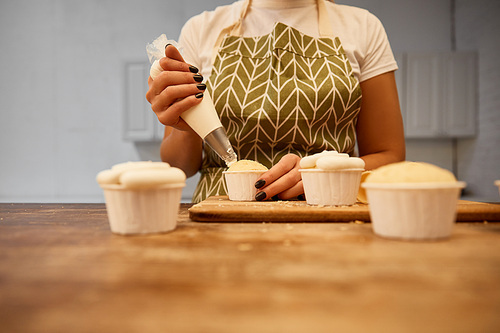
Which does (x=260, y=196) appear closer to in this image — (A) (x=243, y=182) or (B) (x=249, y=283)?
(A) (x=243, y=182)

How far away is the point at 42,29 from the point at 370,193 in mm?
5170

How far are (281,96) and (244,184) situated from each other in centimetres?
51

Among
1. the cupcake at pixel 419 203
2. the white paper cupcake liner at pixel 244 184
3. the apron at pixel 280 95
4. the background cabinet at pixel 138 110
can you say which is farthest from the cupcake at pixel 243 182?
the background cabinet at pixel 138 110

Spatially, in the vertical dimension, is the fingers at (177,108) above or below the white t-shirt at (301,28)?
below

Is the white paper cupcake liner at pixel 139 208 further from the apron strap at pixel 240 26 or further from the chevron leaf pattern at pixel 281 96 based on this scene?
the apron strap at pixel 240 26

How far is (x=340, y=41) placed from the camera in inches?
62.4

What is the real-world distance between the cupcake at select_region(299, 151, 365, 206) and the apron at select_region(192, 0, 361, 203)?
1.87 feet

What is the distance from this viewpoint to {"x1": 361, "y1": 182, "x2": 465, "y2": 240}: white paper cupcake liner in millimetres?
567

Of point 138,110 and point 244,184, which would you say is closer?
point 244,184

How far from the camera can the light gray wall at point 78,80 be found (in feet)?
13.7

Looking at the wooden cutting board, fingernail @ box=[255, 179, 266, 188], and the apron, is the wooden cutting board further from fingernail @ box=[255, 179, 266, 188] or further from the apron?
the apron

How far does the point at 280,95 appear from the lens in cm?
144

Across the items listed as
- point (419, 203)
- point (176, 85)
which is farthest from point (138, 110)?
point (419, 203)

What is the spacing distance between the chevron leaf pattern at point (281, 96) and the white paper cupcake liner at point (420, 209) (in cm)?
90
